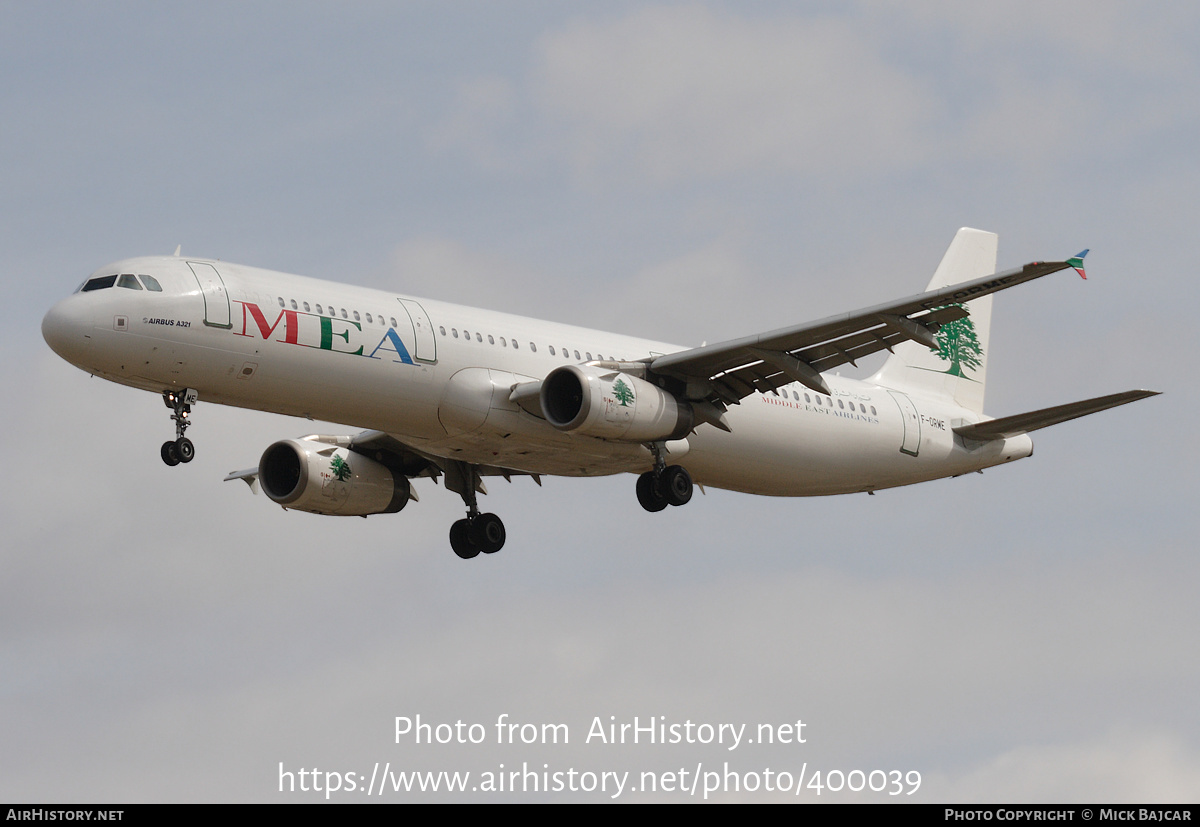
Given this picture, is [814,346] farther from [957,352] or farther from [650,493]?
[957,352]

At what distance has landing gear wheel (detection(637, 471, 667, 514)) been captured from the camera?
1516 inches

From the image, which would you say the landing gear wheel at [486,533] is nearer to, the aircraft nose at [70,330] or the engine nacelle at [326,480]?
the engine nacelle at [326,480]

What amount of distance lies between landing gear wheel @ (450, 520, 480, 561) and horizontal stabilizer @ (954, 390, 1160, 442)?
13.0 meters

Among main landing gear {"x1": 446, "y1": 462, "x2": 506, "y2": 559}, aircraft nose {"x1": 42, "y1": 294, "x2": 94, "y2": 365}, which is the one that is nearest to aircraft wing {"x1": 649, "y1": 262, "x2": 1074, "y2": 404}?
main landing gear {"x1": 446, "y1": 462, "x2": 506, "y2": 559}

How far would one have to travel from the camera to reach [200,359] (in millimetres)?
33625

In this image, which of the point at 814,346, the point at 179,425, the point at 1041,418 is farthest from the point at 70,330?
the point at 1041,418

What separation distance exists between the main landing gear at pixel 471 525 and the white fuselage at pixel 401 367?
338 cm

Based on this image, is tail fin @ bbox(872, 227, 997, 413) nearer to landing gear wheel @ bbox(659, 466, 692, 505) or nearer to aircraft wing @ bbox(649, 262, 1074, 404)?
aircraft wing @ bbox(649, 262, 1074, 404)

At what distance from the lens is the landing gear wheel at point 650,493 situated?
126ft

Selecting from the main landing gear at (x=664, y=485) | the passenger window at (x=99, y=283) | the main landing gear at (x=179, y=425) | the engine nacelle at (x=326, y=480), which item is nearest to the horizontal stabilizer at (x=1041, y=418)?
the main landing gear at (x=664, y=485)

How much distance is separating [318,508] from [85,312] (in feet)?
32.6

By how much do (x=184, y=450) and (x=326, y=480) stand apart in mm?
7549

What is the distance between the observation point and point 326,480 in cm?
4131

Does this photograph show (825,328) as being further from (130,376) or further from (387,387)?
(130,376)
